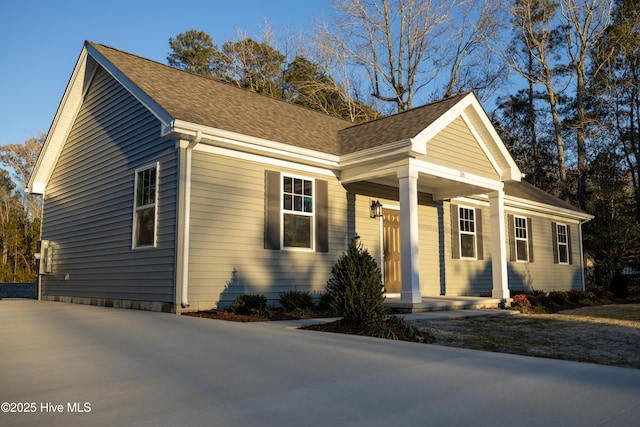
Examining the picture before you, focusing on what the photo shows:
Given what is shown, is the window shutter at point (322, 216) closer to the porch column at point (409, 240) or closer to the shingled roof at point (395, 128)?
the shingled roof at point (395, 128)

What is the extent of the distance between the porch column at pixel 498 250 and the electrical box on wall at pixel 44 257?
10.7m

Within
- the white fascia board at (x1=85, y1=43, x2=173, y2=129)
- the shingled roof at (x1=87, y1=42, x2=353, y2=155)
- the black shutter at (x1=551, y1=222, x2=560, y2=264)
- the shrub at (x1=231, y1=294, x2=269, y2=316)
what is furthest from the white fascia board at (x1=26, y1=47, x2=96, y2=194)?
the black shutter at (x1=551, y1=222, x2=560, y2=264)

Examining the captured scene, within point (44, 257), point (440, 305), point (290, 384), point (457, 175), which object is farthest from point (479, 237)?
point (290, 384)

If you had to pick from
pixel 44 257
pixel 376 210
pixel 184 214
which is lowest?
pixel 44 257

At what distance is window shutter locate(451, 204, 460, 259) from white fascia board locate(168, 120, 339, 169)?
14.7ft

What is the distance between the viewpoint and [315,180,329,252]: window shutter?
34.4 feet

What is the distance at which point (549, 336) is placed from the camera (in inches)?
271

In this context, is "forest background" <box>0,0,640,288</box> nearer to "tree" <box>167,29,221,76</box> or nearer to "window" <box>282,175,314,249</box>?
"tree" <box>167,29,221,76</box>

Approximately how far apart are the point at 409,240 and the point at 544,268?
962 cm

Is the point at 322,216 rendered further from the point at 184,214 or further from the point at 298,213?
the point at 184,214

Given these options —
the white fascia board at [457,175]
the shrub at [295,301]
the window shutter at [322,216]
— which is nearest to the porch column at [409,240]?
the white fascia board at [457,175]

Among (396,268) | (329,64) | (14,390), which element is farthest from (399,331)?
(329,64)

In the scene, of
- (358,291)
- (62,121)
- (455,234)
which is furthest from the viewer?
(455,234)

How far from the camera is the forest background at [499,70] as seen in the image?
25.4 metres
